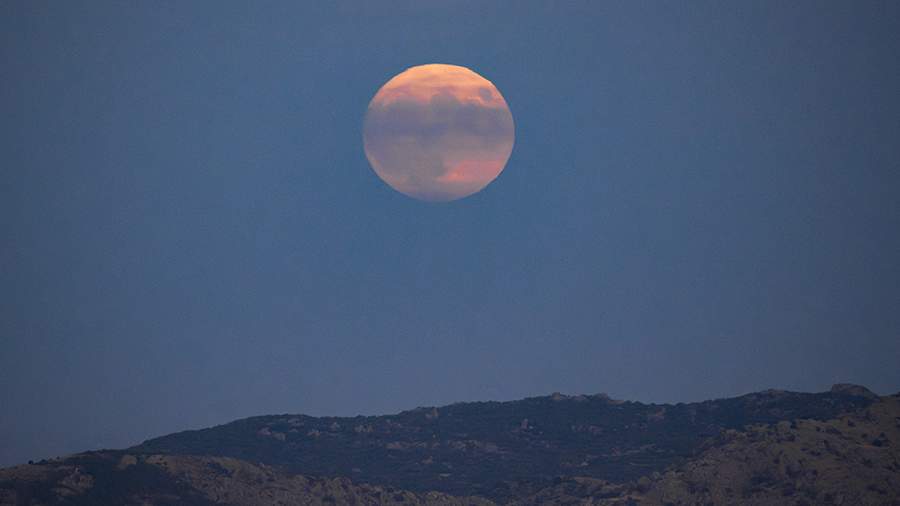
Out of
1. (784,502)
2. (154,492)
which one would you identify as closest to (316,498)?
(154,492)

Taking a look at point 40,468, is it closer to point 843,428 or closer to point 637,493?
point 637,493

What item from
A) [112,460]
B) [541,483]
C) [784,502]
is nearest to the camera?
[784,502]

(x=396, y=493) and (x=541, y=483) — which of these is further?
(x=541, y=483)

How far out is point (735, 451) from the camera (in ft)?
513

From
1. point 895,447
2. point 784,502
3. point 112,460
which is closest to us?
point 784,502

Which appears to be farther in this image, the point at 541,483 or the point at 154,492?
the point at 541,483

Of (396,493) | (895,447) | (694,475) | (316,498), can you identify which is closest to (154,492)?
(316,498)

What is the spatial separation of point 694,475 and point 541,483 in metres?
33.6

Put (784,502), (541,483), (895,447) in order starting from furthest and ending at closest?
(541,483) → (895,447) → (784,502)

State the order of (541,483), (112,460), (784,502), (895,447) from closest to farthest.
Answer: (784,502) → (895,447) → (112,460) → (541,483)

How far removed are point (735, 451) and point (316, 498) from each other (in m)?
55.6

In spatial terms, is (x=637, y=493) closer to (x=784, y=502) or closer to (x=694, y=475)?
(x=694, y=475)

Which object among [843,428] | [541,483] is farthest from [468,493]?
[843,428]

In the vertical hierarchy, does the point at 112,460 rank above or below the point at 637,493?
Answer: above
